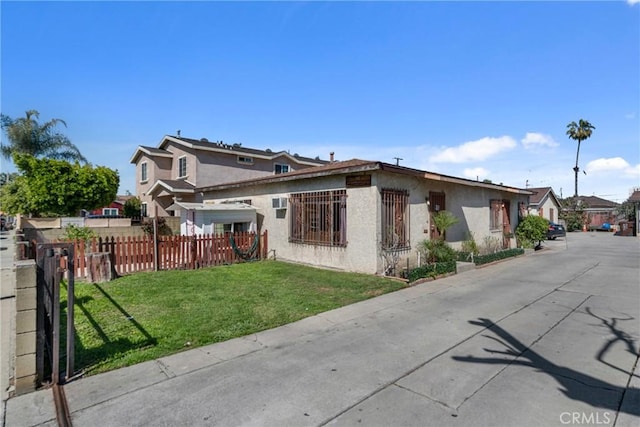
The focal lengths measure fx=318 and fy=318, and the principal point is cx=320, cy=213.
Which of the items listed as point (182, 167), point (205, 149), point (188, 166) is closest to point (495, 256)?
point (205, 149)

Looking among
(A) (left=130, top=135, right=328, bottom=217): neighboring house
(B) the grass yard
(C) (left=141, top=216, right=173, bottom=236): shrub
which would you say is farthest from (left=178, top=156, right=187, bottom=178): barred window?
(B) the grass yard

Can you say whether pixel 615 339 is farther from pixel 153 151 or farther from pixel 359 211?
pixel 153 151

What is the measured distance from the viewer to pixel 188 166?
A: 21859mm

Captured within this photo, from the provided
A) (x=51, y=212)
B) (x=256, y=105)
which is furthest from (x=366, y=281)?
(x=51, y=212)

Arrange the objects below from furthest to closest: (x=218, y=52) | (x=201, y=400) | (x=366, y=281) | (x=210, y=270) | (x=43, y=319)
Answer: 1. (x=218, y=52)
2. (x=210, y=270)
3. (x=366, y=281)
4. (x=43, y=319)
5. (x=201, y=400)

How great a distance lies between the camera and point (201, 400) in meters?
3.10

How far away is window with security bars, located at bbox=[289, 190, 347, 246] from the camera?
9.94m

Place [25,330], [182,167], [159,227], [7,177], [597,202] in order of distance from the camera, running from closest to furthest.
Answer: [25,330] → [159,227] → [182,167] → [7,177] → [597,202]

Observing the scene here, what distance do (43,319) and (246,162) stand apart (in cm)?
2131

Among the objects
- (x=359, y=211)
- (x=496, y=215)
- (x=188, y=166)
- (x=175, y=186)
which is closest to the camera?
(x=359, y=211)

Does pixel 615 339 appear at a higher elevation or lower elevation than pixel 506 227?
lower

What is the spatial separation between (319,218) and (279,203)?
2.07 metres

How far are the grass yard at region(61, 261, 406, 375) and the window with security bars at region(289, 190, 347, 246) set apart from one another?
118 cm

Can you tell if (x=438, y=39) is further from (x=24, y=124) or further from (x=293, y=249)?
(x=24, y=124)
